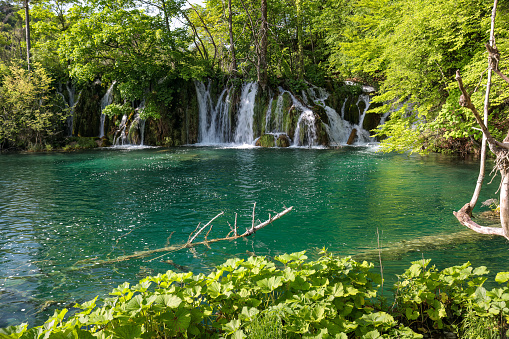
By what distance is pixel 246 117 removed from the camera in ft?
83.8

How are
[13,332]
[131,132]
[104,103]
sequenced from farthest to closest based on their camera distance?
[104,103] < [131,132] < [13,332]

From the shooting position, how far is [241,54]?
28609mm

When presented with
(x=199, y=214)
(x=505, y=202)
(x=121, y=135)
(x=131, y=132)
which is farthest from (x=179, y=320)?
(x=121, y=135)

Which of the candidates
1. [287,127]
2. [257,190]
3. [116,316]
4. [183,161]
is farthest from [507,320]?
[287,127]

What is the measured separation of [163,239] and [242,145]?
1863 cm

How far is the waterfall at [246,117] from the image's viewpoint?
25.4 metres

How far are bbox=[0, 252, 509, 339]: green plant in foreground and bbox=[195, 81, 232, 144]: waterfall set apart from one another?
23.6 m

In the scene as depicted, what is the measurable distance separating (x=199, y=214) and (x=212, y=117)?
19.4 metres

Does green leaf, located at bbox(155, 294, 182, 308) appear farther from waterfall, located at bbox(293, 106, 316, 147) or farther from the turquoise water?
waterfall, located at bbox(293, 106, 316, 147)

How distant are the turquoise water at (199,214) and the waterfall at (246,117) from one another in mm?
9807

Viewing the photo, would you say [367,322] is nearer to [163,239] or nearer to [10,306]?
[10,306]

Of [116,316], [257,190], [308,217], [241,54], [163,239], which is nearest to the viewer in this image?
[116,316]

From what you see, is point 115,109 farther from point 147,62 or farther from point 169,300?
point 169,300

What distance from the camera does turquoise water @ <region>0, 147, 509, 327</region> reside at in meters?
5.03
